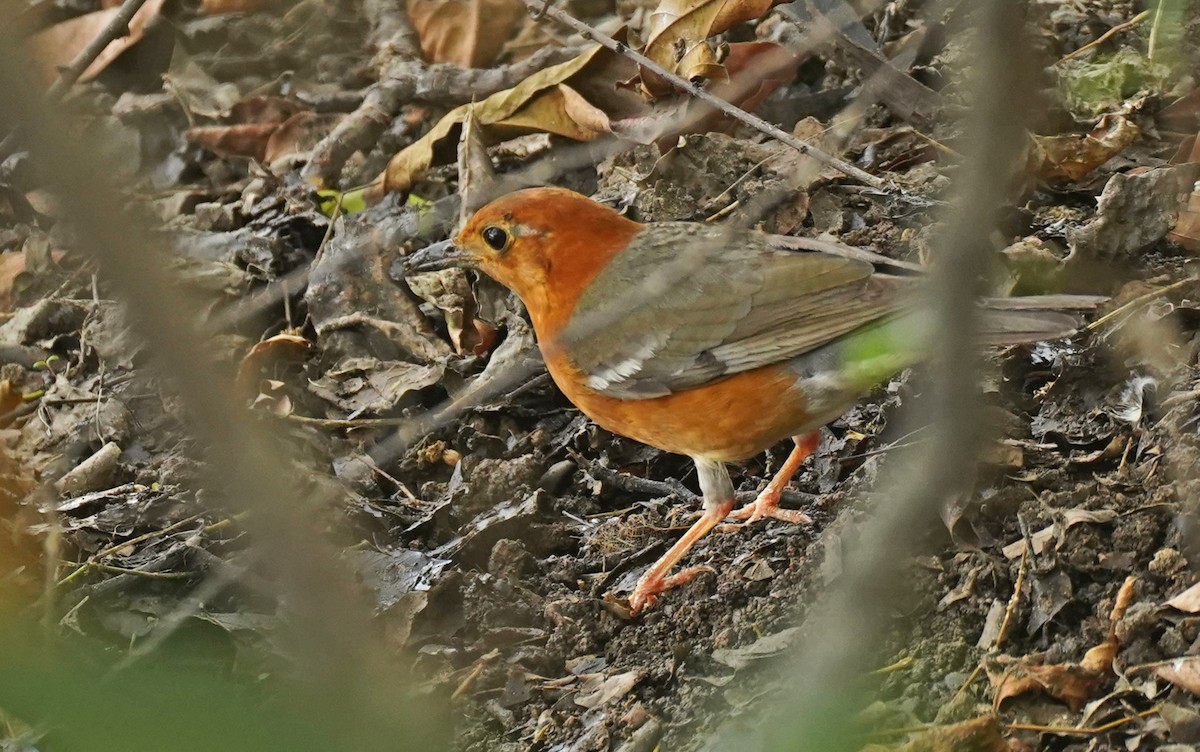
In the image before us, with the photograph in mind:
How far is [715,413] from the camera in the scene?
417cm

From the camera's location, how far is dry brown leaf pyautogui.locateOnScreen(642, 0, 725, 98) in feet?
17.2

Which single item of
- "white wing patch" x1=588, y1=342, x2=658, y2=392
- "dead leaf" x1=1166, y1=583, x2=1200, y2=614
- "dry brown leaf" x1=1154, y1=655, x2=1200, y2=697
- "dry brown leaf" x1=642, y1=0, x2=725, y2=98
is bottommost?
"dry brown leaf" x1=1154, y1=655, x2=1200, y2=697

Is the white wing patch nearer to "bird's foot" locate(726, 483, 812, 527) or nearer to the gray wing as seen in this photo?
the gray wing

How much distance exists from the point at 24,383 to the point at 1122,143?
5.71 m

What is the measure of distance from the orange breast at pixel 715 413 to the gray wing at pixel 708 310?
0.15ft

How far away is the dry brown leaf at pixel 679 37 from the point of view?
206 inches

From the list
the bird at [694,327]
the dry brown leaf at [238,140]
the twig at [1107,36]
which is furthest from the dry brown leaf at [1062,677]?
the dry brown leaf at [238,140]

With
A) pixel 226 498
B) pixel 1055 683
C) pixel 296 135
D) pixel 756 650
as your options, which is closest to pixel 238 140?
pixel 296 135

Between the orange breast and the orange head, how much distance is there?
Result: 0.32 meters

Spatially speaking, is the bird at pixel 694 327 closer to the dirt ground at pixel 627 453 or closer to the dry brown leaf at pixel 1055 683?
the dirt ground at pixel 627 453

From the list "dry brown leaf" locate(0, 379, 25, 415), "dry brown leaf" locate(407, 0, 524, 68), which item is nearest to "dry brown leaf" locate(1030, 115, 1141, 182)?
"dry brown leaf" locate(407, 0, 524, 68)

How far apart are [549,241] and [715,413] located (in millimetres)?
953

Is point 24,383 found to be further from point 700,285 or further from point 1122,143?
point 1122,143

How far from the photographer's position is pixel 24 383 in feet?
21.8
